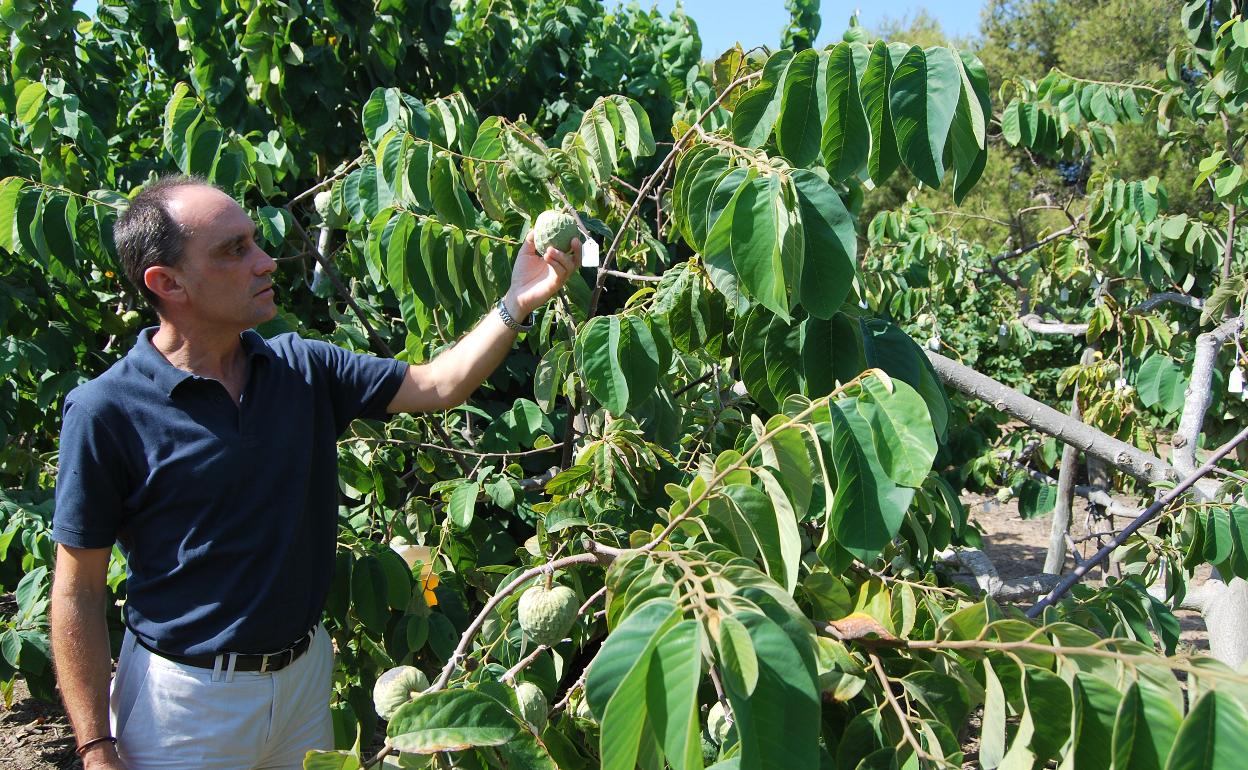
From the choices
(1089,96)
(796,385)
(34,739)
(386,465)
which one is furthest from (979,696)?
(34,739)

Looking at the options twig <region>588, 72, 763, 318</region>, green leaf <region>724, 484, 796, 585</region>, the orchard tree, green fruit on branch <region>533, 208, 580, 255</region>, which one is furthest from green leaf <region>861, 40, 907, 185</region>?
green fruit on branch <region>533, 208, 580, 255</region>

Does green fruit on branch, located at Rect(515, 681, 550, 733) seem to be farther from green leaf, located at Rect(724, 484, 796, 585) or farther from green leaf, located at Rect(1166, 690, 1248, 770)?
green leaf, located at Rect(1166, 690, 1248, 770)

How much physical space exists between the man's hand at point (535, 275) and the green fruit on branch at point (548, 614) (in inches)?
28.9

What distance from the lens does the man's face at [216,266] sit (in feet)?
6.13

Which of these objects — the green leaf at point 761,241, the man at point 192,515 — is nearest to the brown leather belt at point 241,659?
the man at point 192,515

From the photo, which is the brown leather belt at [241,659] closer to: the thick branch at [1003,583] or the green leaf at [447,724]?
the green leaf at [447,724]

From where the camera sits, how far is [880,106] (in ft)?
4.69

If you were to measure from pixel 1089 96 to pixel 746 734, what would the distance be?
4.00 meters

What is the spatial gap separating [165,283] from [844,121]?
1.30 metres

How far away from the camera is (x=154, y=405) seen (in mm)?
1817

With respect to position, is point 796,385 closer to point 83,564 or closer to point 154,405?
point 154,405

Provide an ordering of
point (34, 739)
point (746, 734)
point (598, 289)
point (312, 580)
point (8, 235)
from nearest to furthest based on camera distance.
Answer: point (746, 734)
point (312, 580)
point (598, 289)
point (8, 235)
point (34, 739)

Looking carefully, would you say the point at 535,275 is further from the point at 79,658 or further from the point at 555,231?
the point at 79,658

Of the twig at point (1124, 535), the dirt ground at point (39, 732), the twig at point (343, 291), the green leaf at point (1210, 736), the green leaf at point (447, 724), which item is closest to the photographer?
the green leaf at point (1210, 736)
